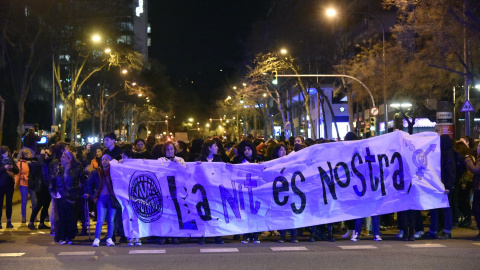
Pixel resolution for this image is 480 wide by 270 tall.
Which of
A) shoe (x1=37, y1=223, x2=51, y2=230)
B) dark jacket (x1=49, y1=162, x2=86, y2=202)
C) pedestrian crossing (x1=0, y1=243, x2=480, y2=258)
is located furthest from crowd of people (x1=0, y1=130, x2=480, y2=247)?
shoe (x1=37, y1=223, x2=51, y2=230)

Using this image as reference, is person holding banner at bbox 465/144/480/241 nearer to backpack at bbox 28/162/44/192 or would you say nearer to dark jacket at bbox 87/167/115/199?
dark jacket at bbox 87/167/115/199

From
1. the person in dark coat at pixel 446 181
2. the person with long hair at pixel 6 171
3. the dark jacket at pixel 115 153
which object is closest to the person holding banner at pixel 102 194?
the dark jacket at pixel 115 153

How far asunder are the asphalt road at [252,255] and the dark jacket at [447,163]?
103 cm

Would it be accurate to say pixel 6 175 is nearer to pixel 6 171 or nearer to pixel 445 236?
pixel 6 171

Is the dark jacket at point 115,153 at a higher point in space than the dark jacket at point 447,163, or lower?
higher

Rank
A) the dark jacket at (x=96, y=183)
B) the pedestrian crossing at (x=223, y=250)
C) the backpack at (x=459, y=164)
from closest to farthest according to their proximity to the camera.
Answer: the pedestrian crossing at (x=223, y=250) → the dark jacket at (x=96, y=183) → the backpack at (x=459, y=164)

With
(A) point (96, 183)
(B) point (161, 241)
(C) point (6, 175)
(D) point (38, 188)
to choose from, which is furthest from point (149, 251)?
(C) point (6, 175)

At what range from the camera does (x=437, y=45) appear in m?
24.9

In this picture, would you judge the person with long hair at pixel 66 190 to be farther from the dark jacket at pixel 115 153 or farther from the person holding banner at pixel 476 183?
the person holding banner at pixel 476 183

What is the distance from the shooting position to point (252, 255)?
10062 mm

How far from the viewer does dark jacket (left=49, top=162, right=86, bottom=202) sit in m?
11.4

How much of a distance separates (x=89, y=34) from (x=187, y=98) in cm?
9279

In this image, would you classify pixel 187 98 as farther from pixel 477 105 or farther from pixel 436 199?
pixel 436 199

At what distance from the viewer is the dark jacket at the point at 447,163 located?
38.5ft
